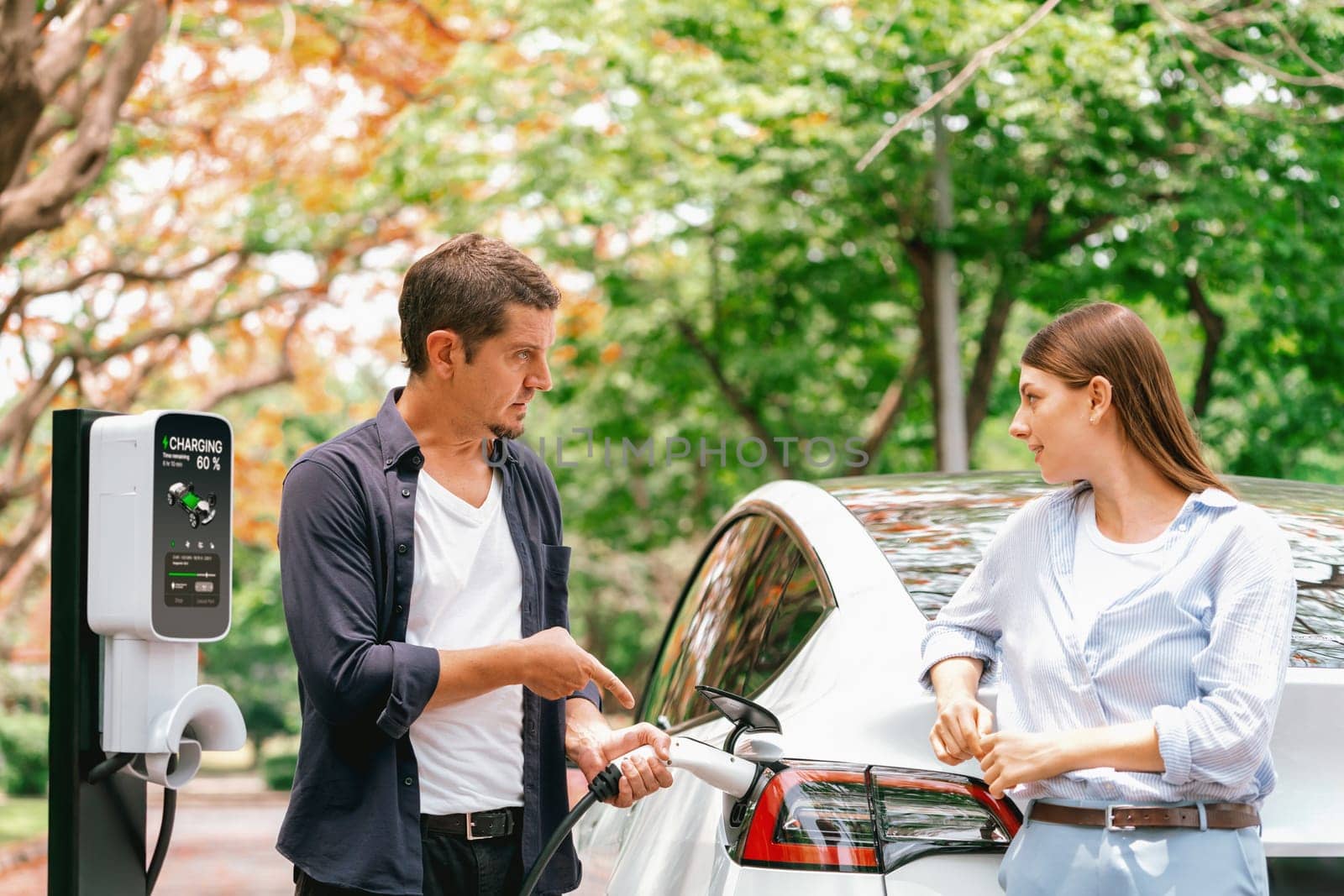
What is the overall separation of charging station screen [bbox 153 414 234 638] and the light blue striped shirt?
1418mm

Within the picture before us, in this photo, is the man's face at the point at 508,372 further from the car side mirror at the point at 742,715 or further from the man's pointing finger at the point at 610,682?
the car side mirror at the point at 742,715

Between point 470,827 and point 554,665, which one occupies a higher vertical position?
point 554,665

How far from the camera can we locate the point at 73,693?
279cm

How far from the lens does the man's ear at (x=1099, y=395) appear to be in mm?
2244

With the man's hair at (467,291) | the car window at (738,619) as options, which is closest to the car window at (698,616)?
the car window at (738,619)

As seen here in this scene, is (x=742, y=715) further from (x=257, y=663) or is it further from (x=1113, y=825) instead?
(x=257, y=663)

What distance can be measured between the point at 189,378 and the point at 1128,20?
40.4ft

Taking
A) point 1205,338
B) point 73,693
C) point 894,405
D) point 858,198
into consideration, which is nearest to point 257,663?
point 894,405

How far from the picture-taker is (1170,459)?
2.25 m

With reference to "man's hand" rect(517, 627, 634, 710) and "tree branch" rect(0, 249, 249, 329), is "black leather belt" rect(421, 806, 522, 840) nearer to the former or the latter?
"man's hand" rect(517, 627, 634, 710)

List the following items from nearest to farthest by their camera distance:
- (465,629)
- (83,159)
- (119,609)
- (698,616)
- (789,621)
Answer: (465,629) < (119,609) < (789,621) < (698,616) < (83,159)

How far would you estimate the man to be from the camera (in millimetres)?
2324

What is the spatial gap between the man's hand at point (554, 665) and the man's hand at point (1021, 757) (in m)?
0.63

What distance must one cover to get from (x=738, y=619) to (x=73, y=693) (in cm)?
140
